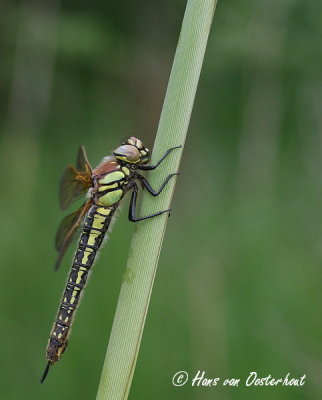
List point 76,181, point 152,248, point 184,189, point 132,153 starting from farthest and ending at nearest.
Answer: point 184,189 → point 76,181 → point 132,153 → point 152,248

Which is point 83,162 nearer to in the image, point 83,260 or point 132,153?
point 132,153

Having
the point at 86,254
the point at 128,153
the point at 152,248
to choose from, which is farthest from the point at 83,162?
the point at 152,248

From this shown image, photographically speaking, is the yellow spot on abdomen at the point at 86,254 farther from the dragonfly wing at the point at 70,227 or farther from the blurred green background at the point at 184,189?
the blurred green background at the point at 184,189

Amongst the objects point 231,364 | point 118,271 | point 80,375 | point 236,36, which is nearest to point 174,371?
point 231,364

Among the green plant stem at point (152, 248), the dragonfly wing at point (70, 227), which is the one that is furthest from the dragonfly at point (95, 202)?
the green plant stem at point (152, 248)

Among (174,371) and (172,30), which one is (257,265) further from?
(172,30)

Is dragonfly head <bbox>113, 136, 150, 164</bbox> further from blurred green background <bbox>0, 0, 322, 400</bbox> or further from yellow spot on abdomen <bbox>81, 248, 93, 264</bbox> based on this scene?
blurred green background <bbox>0, 0, 322, 400</bbox>
